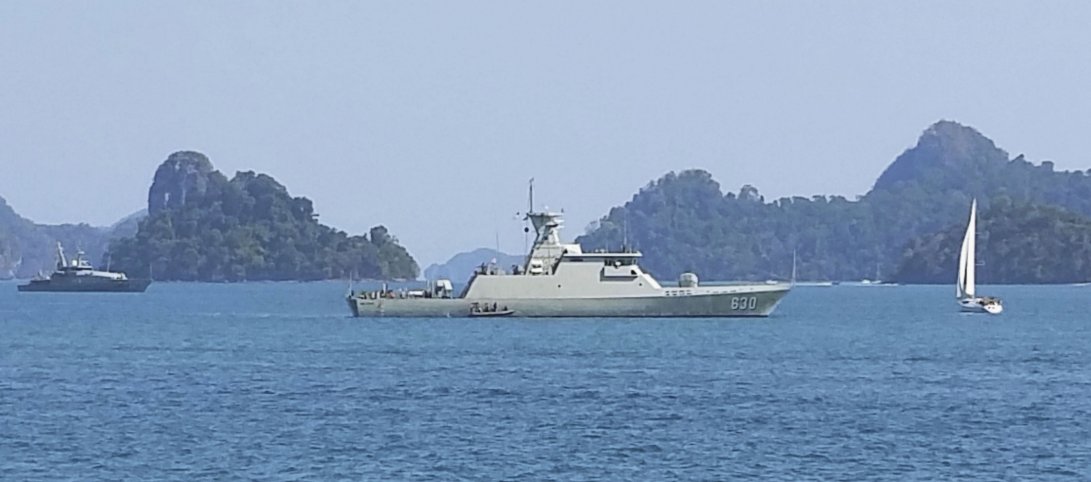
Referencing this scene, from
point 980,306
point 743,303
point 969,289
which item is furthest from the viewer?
point 969,289

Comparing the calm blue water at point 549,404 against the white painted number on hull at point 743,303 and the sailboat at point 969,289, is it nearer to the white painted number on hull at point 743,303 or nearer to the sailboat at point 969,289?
the white painted number on hull at point 743,303

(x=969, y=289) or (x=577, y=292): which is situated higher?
(x=969, y=289)

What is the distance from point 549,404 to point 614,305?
45.0m

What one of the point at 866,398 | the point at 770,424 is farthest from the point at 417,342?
the point at 770,424

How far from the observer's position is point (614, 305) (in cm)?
10231

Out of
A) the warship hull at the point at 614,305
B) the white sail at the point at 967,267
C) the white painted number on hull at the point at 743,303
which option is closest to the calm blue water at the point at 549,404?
the warship hull at the point at 614,305

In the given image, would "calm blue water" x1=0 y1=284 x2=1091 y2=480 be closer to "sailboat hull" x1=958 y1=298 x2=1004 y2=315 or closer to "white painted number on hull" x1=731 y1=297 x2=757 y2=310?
"white painted number on hull" x1=731 y1=297 x2=757 y2=310

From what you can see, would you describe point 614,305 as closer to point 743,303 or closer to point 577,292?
point 577,292

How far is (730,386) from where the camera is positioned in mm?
63875

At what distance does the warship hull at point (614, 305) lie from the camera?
10244 centimetres

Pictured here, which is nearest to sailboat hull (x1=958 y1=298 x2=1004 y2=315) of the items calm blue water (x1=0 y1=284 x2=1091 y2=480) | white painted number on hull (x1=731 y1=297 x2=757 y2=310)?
white painted number on hull (x1=731 y1=297 x2=757 y2=310)

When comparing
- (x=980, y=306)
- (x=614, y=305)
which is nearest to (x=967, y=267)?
(x=980, y=306)

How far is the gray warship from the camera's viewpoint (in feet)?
335

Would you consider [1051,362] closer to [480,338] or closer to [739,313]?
[480,338]
